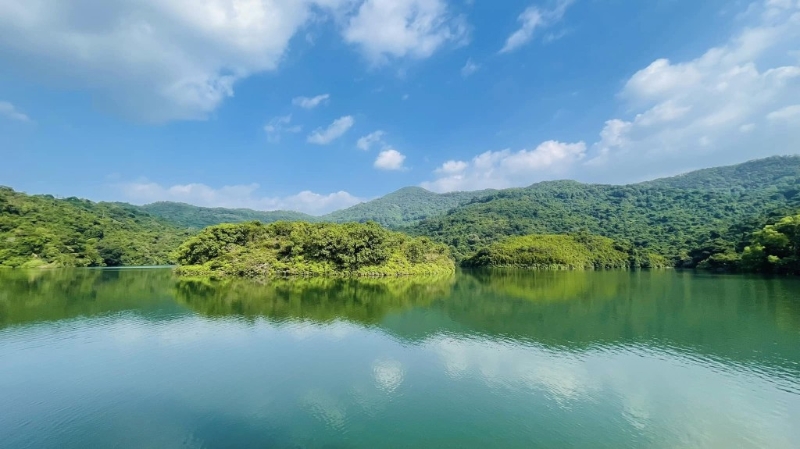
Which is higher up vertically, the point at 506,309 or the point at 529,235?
the point at 529,235

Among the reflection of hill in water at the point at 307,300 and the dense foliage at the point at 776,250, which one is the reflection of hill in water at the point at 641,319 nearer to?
the reflection of hill in water at the point at 307,300

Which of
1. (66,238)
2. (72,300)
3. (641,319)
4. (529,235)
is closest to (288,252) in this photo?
(72,300)

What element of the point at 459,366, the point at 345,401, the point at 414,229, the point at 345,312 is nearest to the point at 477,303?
the point at 345,312

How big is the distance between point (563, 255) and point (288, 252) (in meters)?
61.1

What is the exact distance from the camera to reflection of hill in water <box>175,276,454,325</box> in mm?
27047

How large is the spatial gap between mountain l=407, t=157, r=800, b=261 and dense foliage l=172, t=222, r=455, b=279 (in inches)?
2048

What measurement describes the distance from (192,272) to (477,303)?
4380cm

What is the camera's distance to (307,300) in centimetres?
3303

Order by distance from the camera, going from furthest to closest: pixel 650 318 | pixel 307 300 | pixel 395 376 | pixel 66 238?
1. pixel 66 238
2. pixel 307 300
3. pixel 650 318
4. pixel 395 376

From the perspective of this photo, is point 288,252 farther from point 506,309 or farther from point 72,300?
point 506,309

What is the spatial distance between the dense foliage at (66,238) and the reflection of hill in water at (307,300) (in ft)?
153

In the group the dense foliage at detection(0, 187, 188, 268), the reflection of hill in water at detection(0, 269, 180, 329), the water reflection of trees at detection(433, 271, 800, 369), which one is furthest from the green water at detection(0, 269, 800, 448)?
the dense foliage at detection(0, 187, 188, 268)

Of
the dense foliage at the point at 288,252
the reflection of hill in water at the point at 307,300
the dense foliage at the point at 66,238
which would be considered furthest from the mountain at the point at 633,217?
the dense foliage at the point at 66,238

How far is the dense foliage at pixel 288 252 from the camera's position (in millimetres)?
57188
